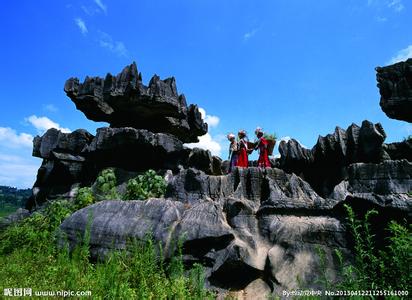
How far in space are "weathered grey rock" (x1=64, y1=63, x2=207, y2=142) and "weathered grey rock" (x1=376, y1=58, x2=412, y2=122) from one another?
465 inches

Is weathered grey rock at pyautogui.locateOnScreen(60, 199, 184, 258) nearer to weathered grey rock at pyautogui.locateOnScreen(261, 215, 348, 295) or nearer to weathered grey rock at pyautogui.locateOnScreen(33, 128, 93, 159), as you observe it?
weathered grey rock at pyautogui.locateOnScreen(261, 215, 348, 295)

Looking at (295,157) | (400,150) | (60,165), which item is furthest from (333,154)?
(60,165)

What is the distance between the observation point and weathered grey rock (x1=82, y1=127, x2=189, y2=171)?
17328 mm

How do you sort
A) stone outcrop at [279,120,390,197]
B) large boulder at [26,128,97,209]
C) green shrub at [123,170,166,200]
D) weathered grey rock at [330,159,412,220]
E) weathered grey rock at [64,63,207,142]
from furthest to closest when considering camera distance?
large boulder at [26,128,97,209] < weathered grey rock at [64,63,207,142] < stone outcrop at [279,120,390,197] < green shrub at [123,170,166,200] < weathered grey rock at [330,159,412,220]

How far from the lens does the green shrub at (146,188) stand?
10.9 m

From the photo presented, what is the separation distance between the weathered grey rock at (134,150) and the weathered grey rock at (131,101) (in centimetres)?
234

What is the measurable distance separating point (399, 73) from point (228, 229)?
1568cm

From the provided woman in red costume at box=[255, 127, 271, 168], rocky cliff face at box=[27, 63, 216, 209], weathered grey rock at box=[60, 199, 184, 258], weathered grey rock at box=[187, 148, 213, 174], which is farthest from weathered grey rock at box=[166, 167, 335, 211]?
weathered grey rock at box=[187, 148, 213, 174]

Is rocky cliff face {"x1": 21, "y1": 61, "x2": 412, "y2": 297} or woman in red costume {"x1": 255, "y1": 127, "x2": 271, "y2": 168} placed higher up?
woman in red costume {"x1": 255, "y1": 127, "x2": 271, "y2": 168}

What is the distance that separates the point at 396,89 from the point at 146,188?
15.0 m

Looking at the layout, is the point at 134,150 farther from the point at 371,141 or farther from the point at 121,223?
the point at 371,141

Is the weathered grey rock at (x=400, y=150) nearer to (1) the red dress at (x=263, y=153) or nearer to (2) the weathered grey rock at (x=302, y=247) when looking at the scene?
(1) the red dress at (x=263, y=153)

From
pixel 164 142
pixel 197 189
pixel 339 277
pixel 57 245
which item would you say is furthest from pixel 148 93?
pixel 339 277

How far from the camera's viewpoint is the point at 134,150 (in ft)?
58.7
